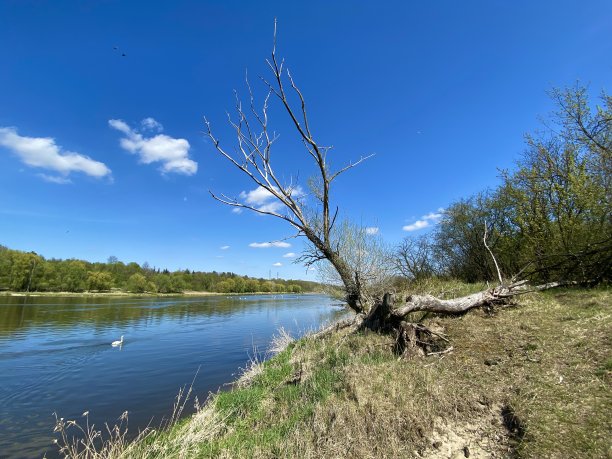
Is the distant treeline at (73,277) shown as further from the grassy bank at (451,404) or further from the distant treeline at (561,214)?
the grassy bank at (451,404)

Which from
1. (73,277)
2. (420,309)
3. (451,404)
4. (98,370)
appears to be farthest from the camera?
(73,277)

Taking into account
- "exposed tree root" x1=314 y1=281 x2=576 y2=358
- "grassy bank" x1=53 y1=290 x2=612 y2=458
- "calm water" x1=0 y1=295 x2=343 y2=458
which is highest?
"exposed tree root" x1=314 y1=281 x2=576 y2=358

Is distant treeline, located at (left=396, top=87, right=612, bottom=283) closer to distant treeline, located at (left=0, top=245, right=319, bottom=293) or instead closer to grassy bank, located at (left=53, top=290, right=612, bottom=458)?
grassy bank, located at (left=53, top=290, right=612, bottom=458)

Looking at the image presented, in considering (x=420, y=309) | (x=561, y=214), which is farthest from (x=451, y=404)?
(x=561, y=214)

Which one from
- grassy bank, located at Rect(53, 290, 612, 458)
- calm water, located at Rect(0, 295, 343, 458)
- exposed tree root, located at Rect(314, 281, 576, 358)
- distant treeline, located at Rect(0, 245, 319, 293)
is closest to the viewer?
grassy bank, located at Rect(53, 290, 612, 458)

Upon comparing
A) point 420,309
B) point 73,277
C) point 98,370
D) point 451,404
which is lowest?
point 98,370

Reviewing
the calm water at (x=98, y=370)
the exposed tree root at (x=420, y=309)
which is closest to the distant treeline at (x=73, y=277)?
the calm water at (x=98, y=370)

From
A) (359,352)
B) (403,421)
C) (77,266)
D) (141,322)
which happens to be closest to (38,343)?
(141,322)

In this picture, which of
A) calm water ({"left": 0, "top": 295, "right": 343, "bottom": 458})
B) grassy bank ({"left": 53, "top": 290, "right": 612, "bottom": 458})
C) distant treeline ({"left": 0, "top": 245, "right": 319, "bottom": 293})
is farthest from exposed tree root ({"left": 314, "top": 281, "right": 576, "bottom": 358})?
distant treeline ({"left": 0, "top": 245, "right": 319, "bottom": 293})

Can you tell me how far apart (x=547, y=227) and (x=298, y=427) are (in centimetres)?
1345

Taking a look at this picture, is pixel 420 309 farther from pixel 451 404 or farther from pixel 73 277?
pixel 73 277

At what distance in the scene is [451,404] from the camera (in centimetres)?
506

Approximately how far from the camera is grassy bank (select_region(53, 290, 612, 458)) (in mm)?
4258

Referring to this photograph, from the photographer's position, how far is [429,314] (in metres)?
9.76
